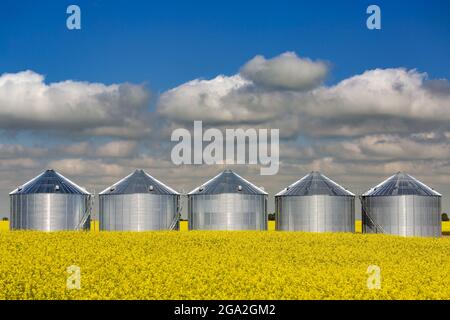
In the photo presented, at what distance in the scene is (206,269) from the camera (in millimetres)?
28141

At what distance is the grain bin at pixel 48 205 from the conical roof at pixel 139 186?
10.6 ft

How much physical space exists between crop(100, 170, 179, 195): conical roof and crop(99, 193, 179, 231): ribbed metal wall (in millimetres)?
454

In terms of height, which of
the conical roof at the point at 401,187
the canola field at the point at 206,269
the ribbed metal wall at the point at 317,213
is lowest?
the canola field at the point at 206,269

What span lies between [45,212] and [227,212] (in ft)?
57.0

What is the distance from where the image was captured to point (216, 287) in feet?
78.3

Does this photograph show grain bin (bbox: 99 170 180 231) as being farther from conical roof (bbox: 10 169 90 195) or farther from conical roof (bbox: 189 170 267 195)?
conical roof (bbox: 189 170 267 195)

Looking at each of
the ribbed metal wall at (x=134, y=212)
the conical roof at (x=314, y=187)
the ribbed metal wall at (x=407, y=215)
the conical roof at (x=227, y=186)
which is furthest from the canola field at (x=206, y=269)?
the ribbed metal wall at (x=407, y=215)

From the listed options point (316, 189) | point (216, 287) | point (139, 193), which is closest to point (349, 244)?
point (316, 189)

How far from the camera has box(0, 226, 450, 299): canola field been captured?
902 inches

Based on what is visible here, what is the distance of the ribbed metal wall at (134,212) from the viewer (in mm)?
59656

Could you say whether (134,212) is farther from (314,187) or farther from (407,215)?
(407,215)

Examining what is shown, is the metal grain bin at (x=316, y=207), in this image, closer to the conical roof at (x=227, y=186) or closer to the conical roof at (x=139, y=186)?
the conical roof at (x=227, y=186)

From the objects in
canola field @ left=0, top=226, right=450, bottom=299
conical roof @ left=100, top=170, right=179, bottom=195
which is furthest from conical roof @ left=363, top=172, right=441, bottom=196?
conical roof @ left=100, top=170, right=179, bottom=195
